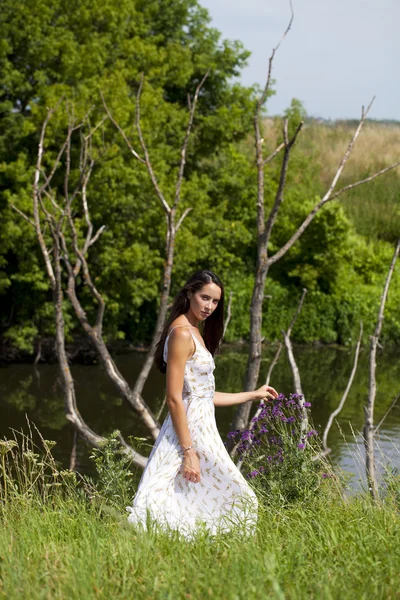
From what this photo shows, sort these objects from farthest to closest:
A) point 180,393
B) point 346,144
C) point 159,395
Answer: point 346,144, point 159,395, point 180,393

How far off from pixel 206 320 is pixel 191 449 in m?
0.77

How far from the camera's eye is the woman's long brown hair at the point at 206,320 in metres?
4.80

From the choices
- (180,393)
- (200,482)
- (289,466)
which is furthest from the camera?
(289,466)

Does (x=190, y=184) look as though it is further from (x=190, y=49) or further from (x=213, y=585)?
(x=213, y=585)

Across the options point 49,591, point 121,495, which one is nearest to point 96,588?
point 49,591

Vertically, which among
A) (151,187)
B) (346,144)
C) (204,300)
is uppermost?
(346,144)

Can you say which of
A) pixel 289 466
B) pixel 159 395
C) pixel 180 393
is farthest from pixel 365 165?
pixel 180 393

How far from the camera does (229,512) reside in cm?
445

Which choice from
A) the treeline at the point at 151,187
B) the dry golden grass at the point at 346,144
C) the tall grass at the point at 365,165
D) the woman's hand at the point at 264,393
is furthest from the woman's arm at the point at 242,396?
the dry golden grass at the point at 346,144

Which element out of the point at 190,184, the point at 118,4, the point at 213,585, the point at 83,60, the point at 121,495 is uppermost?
the point at 118,4

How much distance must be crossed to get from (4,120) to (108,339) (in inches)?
274

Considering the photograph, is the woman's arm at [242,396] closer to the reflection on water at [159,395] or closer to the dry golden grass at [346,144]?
the reflection on water at [159,395]

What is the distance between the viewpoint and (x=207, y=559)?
366 cm

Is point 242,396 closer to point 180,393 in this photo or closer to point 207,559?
point 180,393
